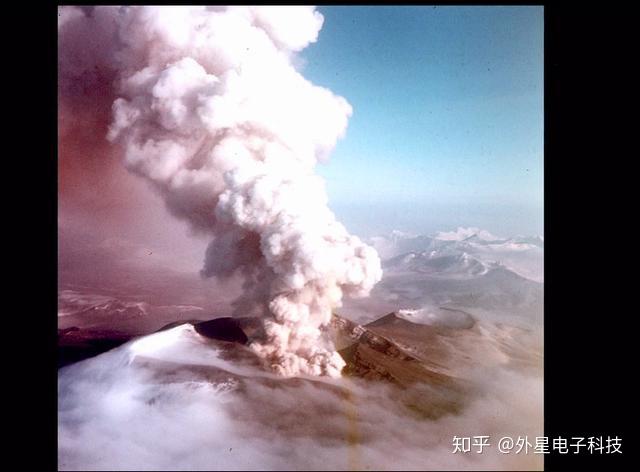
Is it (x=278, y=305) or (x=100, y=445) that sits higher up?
(x=278, y=305)

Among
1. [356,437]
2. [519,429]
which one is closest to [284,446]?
[356,437]

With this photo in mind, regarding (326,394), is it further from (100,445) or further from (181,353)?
(100,445)

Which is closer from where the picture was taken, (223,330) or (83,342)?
(223,330)

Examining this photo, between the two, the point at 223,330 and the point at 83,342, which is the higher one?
the point at 223,330

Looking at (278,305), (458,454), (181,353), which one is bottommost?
(458,454)

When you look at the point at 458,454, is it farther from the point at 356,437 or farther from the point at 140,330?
the point at 140,330

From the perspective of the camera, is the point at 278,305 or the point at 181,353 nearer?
the point at 278,305

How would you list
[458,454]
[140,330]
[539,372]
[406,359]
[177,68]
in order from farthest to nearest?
[140,330]
[406,359]
[539,372]
[177,68]
[458,454]

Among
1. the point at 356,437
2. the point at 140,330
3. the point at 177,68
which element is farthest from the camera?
the point at 140,330

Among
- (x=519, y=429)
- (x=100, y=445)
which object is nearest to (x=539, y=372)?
(x=519, y=429)
